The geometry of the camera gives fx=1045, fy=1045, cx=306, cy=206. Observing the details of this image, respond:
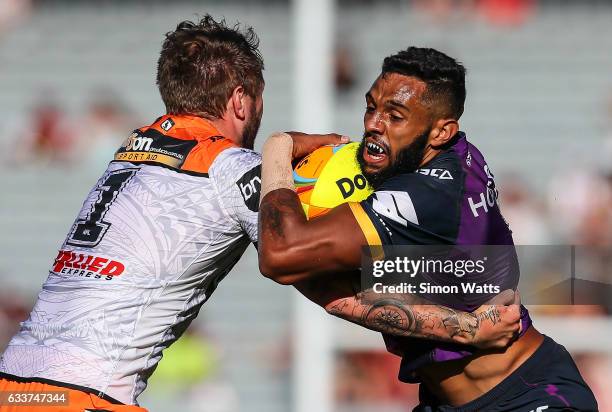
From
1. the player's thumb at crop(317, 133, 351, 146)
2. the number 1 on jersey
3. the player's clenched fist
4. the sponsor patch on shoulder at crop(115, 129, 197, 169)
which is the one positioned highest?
the sponsor patch on shoulder at crop(115, 129, 197, 169)

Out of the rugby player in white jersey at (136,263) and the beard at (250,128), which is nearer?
the rugby player in white jersey at (136,263)

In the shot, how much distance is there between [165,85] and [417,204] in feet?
3.68

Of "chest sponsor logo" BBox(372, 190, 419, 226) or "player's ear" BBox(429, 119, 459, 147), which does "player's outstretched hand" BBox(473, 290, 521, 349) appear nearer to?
"chest sponsor logo" BBox(372, 190, 419, 226)

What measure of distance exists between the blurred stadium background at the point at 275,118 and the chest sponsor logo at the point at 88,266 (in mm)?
3971

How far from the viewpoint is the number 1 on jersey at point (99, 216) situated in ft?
12.5

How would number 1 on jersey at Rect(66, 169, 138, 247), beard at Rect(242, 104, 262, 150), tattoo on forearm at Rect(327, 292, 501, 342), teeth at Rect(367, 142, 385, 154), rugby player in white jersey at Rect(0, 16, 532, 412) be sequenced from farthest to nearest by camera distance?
beard at Rect(242, 104, 262, 150), teeth at Rect(367, 142, 385, 154), tattoo on forearm at Rect(327, 292, 501, 342), number 1 on jersey at Rect(66, 169, 138, 247), rugby player in white jersey at Rect(0, 16, 532, 412)

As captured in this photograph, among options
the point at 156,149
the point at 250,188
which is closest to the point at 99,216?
the point at 156,149

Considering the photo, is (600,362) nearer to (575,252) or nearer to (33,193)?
(575,252)

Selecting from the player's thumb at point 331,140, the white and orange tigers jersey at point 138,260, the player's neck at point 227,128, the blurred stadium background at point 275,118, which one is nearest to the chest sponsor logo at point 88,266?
the white and orange tigers jersey at point 138,260

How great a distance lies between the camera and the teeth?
4.08m

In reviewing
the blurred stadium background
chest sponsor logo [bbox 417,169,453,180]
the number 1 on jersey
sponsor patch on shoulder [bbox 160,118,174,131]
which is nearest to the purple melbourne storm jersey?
chest sponsor logo [bbox 417,169,453,180]

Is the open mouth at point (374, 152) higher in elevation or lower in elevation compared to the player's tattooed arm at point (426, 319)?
higher

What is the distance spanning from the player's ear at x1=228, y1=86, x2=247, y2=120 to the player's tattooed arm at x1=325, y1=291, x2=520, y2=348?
33.1 inches

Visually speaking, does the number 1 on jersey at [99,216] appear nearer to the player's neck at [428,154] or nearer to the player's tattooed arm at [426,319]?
the player's tattooed arm at [426,319]
